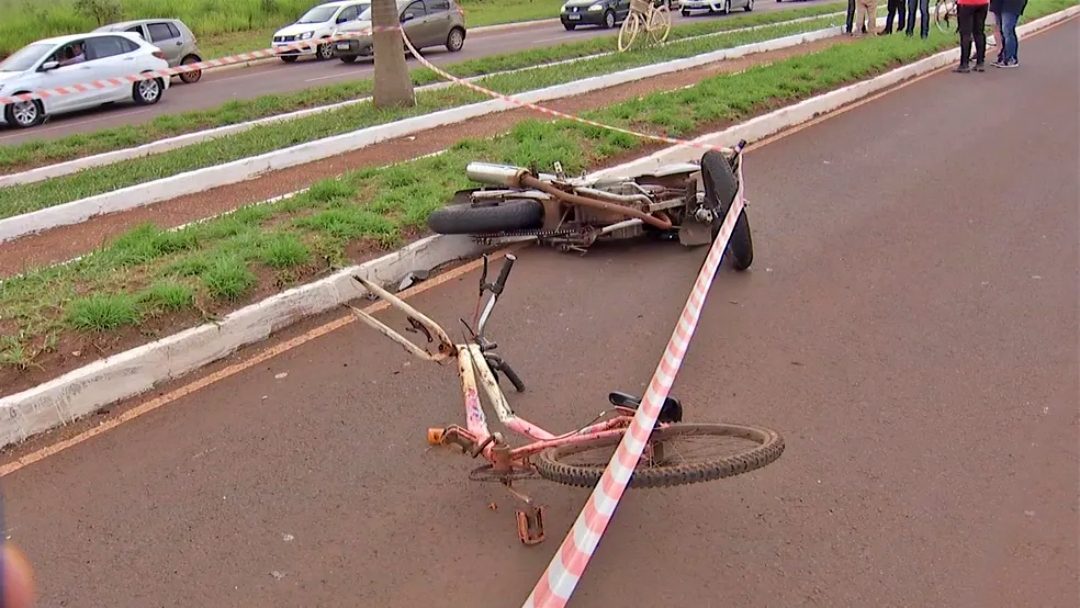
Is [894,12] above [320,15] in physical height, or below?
below

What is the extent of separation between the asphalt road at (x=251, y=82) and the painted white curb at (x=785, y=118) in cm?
978

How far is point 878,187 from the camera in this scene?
854 cm

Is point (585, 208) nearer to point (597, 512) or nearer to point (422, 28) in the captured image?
point (597, 512)

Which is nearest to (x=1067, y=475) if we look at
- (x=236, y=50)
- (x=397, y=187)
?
(x=397, y=187)

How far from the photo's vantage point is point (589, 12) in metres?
30.0

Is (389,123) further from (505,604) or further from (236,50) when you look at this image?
Result: (236,50)

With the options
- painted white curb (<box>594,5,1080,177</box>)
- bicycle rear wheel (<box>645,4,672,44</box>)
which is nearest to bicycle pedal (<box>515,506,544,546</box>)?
painted white curb (<box>594,5,1080,177</box>)

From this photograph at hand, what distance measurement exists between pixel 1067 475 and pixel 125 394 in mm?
4478

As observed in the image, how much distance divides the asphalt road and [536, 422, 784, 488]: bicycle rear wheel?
1365 centimetres

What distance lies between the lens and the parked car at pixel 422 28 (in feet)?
75.4

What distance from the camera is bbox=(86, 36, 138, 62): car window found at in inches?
712

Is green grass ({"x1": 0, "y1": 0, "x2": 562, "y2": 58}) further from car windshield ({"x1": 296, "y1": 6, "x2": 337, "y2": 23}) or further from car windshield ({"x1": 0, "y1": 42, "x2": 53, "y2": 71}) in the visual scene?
car windshield ({"x1": 0, "y1": 42, "x2": 53, "y2": 71})

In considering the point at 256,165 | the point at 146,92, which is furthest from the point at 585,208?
the point at 146,92

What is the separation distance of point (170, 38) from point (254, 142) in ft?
43.9
